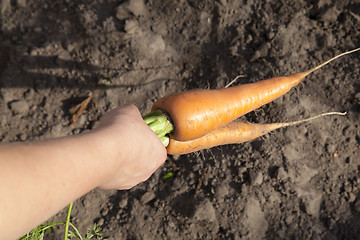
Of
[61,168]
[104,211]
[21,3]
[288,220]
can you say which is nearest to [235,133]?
[288,220]

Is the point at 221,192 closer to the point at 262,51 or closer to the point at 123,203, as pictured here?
the point at 123,203

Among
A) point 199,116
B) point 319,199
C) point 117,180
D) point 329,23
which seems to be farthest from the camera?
point 329,23

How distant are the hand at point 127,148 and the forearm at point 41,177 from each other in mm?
106

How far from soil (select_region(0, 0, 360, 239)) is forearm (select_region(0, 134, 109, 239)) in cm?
137

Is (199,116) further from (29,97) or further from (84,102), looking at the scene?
(29,97)

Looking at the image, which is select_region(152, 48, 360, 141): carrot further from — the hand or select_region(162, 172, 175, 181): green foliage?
select_region(162, 172, 175, 181): green foliage

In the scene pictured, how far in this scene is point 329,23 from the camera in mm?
2602

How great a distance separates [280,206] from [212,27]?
169cm

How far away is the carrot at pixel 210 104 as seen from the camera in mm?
2002

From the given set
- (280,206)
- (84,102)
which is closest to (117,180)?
(84,102)

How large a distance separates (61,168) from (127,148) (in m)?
0.37

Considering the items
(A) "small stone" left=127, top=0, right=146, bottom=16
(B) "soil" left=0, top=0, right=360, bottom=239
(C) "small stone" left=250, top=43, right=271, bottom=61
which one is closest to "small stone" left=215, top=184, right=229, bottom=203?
(B) "soil" left=0, top=0, right=360, bottom=239

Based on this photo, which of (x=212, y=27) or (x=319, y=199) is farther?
(x=212, y=27)

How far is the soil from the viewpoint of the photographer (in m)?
2.46
